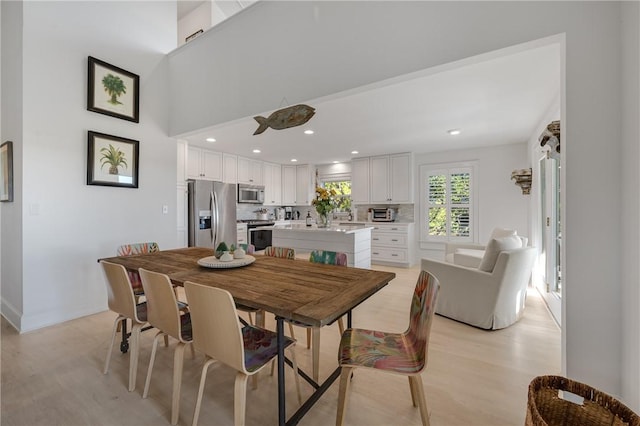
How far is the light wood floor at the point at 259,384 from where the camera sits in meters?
1.51

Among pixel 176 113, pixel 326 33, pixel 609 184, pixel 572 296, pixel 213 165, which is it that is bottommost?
pixel 572 296

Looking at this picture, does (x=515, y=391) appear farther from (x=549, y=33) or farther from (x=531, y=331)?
(x=549, y=33)

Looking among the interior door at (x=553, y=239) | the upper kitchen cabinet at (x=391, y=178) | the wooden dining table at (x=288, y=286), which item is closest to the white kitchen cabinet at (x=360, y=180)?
the upper kitchen cabinet at (x=391, y=178)

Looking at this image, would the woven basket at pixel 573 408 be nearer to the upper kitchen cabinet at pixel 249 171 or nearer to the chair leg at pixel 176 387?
the chair leg at pixel 176 387

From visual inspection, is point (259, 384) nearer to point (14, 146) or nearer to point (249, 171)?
point (14, 146)

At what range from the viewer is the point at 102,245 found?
118 inches

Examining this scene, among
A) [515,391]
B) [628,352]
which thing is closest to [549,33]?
[628,352]

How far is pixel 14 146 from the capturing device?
8.54ft

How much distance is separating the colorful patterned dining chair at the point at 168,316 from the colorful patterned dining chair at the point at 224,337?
0.17m

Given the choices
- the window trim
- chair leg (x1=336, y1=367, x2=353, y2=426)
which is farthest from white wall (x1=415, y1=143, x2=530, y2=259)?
chair leg (x1=336, y1=367, x2=353, y2=426)

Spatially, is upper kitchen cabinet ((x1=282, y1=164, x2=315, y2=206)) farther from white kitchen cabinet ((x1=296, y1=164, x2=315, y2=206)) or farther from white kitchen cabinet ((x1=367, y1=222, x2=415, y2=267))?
white kitchen cabinet ((x1=367, y1=222, x2=415, y2=267))

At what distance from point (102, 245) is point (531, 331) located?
4477mm

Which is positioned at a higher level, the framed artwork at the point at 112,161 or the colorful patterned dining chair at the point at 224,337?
the framed artwork at the point at 112,161

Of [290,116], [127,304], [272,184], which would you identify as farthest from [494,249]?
[272,184]
